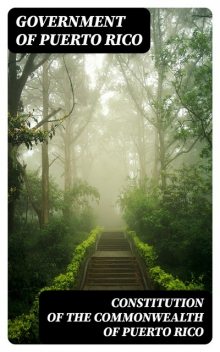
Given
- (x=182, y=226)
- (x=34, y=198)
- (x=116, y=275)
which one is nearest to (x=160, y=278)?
(x=182, y=226)

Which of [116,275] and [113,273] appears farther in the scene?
[113,273]

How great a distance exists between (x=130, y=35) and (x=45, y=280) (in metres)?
7.79

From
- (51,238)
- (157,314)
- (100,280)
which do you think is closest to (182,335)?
(157,314)

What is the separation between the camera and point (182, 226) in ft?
38.4

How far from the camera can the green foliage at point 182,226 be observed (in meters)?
10.5

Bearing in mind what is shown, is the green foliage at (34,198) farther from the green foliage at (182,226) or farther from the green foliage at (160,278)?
the green foliage at (160,278)

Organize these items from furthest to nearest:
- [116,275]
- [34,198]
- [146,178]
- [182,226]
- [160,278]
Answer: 1. [34,198]
2. [146,178]
3. [116,275]
4. [182,226]
5. [160,278]

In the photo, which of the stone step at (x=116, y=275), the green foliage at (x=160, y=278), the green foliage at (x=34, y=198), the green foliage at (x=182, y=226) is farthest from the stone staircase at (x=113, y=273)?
the green foliage at (x=34, y=198)

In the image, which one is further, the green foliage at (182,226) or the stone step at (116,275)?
the stone step at (116,275)

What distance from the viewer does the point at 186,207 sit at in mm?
13375

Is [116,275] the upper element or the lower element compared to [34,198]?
lower

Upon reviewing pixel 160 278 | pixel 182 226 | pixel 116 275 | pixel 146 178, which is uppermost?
pixel 146 178

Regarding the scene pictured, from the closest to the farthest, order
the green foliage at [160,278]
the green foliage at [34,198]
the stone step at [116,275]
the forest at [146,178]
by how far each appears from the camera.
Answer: the green foliage at [160,278], the forest at [146,178], the stone step at [116,275], the green foliage at [34,198]

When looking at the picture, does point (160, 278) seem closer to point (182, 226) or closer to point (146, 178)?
point (182, 226)
